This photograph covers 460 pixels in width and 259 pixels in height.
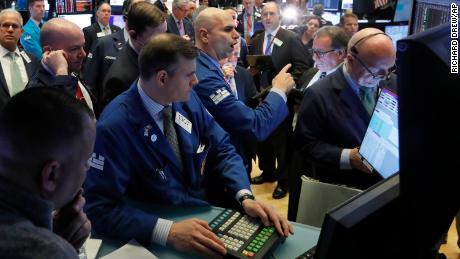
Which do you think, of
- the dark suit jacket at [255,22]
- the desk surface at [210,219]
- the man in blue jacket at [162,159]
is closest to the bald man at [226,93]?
the man in blue jacket at [162,159]

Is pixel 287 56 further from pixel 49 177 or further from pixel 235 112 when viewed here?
pixel 49 177

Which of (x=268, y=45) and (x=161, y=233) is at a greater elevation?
(x=268, y=45)

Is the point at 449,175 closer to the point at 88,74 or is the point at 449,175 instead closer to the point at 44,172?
the point at 44,172

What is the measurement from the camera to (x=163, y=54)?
1849 mm

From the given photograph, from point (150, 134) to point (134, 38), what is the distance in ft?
4.50

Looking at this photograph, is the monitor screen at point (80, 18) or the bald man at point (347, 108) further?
the monitor screen at point (80, 18)

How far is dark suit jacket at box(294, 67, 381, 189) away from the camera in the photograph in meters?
2.16

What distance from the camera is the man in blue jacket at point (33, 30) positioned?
4.93 metres

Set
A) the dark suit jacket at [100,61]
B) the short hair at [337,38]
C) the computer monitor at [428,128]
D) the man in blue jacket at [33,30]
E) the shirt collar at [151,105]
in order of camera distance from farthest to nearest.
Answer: the man in blue jacket at [33,30]
the dark suit jacket at [100,61]
the short hair at [337,38]
the shirt collar at [151,105]
the computer monitor at [428,128]

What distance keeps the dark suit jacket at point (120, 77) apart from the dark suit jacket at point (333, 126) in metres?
1.03

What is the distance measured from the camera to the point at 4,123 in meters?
0.94

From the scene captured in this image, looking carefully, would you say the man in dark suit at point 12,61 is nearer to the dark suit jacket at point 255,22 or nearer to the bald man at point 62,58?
the bald man at point 62,58

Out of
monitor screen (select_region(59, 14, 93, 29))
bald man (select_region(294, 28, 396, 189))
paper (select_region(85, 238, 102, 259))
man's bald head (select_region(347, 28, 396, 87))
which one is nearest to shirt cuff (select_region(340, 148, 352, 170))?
bald man (select_region(294, 28, 396, 189))

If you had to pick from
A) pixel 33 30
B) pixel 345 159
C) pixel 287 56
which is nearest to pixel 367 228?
pixel 345 159
